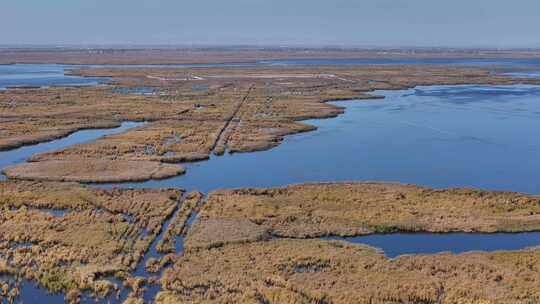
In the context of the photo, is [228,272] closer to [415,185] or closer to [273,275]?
[273,275]

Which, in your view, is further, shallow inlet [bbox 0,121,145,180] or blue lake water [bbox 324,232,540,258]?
shallow inlet [bbox 0,121,145,180]

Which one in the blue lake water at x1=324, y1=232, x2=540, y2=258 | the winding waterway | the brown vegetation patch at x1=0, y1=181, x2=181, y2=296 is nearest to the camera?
the brown vegetation patch at x1=0, y1=181, x2=181, y2=296

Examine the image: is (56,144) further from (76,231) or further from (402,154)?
(402,154)

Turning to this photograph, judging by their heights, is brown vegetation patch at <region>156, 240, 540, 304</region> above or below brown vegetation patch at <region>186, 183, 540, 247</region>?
below

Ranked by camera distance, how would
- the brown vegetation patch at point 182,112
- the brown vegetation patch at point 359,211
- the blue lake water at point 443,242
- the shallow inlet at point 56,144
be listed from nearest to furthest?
1. the blue lake water at point 443,242
2. the brown vegetation patch at point 359,211
3. the shallow inlet at point 56,144
4. the brown vegetation patch at point 182,112

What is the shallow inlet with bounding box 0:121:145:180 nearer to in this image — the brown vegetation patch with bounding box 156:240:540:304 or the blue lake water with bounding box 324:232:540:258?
the brown vegetation patch with bounding box 156:240:540:304

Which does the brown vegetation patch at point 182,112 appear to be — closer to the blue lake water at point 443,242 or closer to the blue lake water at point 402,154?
the blue lake water at point 402,154

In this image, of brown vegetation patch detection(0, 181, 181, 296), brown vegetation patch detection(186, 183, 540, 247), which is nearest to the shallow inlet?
brown vegetation patch detection(0, 181, 181, 296)

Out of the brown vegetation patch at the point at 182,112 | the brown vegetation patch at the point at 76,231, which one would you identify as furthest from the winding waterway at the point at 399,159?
the brown vegetation patch at the point at 182,112
